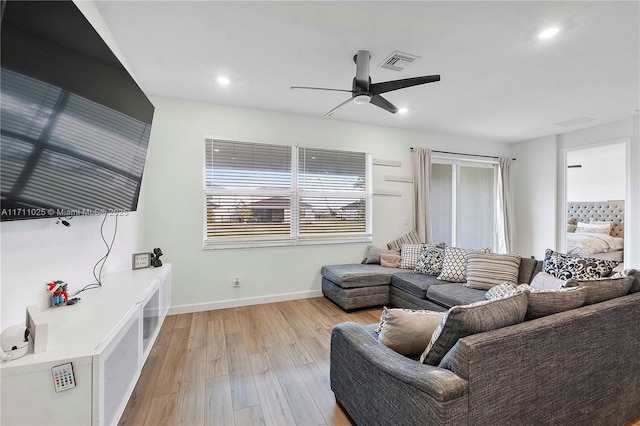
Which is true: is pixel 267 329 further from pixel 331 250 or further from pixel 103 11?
pixel 103 11

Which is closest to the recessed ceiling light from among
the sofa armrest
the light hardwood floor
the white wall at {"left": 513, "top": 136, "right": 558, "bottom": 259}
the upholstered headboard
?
the sofa armrest

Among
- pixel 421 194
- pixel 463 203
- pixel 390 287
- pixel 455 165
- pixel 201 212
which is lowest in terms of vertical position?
pixel 390 287

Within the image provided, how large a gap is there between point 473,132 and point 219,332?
5.18 meters

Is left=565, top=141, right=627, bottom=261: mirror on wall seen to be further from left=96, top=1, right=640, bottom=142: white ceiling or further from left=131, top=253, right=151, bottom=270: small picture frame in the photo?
left=131, top=253, right=151, bottom=270: small picture frame

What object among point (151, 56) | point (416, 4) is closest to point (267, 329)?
point (151, 56)

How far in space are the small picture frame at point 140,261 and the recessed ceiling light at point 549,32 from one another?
4.01 metres

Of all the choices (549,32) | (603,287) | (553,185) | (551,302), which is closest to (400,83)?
(549,32)

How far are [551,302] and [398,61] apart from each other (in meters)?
2.25

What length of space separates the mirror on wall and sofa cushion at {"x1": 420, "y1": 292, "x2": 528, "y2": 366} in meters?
4.91

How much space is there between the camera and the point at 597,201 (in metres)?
5.41

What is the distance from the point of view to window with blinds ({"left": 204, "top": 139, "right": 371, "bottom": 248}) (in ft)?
11.9

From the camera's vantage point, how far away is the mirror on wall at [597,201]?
489cm

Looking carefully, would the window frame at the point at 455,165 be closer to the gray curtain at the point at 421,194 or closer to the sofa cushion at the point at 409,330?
the gray curtain at the point at 421,194

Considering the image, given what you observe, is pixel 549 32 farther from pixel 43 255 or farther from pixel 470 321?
pixel 43 255
